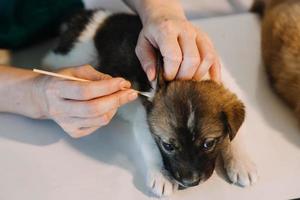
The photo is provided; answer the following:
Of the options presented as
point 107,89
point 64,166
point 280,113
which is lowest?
point 64,166

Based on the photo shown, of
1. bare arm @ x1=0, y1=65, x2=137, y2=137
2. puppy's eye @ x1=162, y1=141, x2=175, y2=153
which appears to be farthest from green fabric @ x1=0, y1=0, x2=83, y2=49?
puppy's eye @ x1=162, y1=141, x2=175, y2=153

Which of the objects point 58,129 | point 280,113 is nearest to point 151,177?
point 58,129

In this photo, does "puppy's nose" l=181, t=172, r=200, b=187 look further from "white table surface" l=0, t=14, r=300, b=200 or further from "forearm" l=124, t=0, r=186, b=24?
"forearm" l=124, t=0, r=186, b=24

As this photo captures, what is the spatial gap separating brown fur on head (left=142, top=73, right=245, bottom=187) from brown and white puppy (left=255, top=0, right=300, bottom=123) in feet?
0.86

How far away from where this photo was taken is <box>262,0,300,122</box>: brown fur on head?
4.09ft

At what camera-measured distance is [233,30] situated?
1418mm

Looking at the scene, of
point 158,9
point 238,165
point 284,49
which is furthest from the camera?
point 284,49

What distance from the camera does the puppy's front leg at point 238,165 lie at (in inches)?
40.8

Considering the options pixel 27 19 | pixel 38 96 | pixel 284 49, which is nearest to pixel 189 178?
pixel 38 96

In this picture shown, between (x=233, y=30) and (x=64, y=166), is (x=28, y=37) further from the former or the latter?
(x=233, y=30)

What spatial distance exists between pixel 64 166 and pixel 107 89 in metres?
0.23

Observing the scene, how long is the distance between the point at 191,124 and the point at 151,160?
0.18 m

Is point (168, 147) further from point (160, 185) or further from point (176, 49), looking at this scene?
point (176, 49)

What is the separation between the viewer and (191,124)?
0.95 metres
